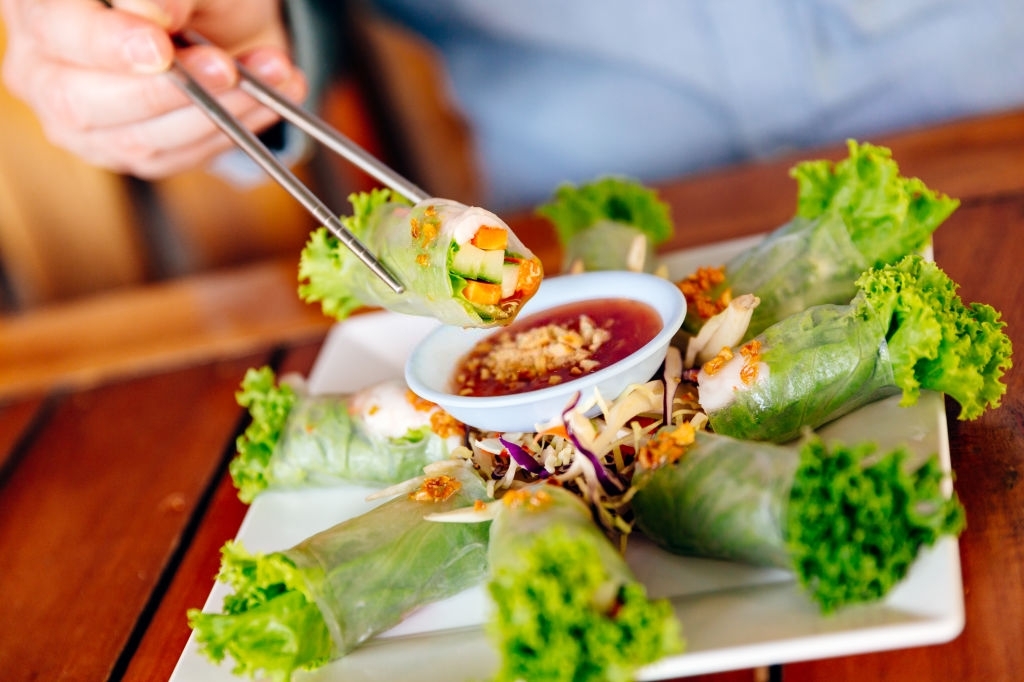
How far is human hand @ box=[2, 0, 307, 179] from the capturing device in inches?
87.2

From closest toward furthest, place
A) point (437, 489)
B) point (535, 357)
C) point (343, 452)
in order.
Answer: point (437, 489) → point (535, 357) → point (343, 452)

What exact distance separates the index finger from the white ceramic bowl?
35.3 inches

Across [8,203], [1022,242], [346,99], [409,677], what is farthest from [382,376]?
[8,203]

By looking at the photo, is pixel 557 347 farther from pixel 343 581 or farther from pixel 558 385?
pixel 343 581

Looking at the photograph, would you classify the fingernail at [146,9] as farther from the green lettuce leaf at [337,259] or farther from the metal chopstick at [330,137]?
the green lettuce leaf at [337,259]

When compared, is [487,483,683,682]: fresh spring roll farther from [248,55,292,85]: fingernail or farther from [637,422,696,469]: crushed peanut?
[248,55,292,85]: fingernail

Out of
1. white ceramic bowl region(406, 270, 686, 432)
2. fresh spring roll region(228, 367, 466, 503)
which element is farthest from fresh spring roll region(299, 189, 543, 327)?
fresh spring roll region(228, 367, 466, 503)

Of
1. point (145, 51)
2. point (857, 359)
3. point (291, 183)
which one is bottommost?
point (857, 359)

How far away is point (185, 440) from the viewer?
2670 millimetres

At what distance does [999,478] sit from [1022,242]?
2.84 feet

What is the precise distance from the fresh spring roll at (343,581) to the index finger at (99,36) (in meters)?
1.15

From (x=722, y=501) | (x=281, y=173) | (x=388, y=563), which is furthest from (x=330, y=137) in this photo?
(x=722, y=501)

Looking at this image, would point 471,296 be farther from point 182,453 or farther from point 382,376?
point 182,453

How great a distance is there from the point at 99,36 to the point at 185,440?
1.08m
